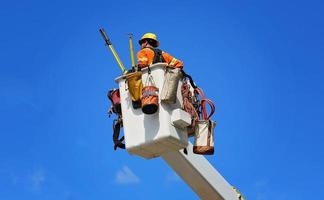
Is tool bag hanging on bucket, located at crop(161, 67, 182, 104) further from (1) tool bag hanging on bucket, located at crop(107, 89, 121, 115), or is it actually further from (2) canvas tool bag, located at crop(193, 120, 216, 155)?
(1) tool bag hanging on bucket, located at crop(107, 89, 121, 115)

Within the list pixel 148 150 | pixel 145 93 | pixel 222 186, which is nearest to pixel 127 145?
pixel 148 150

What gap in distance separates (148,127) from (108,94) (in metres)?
1.03

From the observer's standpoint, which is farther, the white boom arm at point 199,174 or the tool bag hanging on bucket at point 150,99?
the white boom arm at point 199,174

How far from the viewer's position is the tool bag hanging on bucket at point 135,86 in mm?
7351

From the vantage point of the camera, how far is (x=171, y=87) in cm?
714

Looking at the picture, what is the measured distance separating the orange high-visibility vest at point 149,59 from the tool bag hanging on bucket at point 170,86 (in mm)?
247

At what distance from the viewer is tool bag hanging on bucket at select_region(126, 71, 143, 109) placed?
735cm

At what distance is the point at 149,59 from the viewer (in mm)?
7715

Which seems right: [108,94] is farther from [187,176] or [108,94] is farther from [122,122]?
[187,176]

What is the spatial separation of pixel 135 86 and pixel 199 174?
5.68ft

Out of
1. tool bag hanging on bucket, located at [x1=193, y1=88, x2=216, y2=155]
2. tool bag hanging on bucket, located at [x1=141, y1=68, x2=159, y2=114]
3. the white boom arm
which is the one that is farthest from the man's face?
the white boom arm

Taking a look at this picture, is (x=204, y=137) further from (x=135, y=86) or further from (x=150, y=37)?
(x=150, y=37)

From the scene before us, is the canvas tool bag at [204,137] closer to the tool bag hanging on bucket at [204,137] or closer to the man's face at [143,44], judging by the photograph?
the tool bag hanging on bucket at [204,137]

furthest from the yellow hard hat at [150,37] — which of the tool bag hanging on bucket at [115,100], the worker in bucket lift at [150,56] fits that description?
the tool bag hanging on bucket at [115,100]
